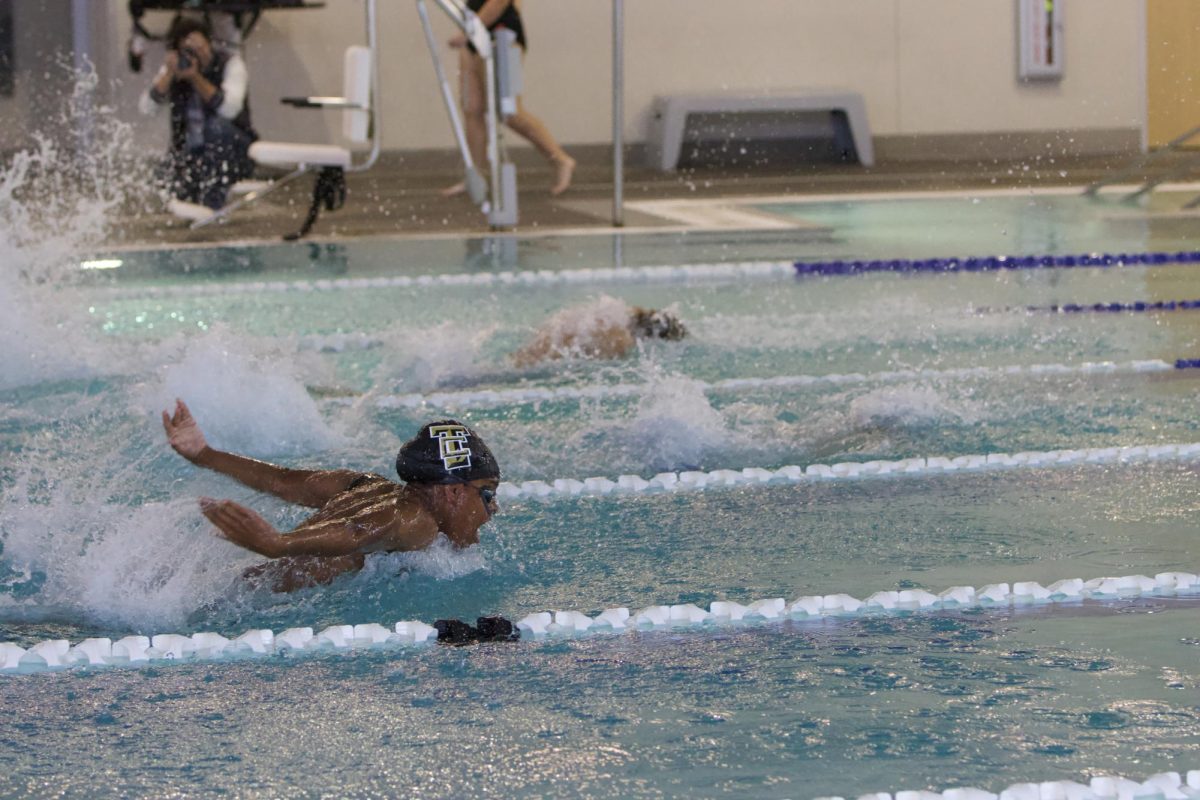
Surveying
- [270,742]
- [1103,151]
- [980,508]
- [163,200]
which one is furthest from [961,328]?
[1103,151]

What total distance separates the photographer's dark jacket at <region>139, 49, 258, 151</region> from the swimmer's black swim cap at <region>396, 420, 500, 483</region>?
6647 mm

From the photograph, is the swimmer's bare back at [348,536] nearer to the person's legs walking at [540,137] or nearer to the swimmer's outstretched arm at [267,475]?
the swimmer's outstretched arm at [267,475]

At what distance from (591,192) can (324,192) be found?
271 cm

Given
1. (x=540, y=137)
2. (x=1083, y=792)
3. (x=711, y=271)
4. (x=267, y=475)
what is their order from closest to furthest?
1. (x=1083, y=792)
2. (x=267, y=475)
3. (x=711, y=271)
4. (x=540, y=137)

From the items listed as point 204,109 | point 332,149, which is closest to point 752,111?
point 204,109

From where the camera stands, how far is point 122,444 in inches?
150

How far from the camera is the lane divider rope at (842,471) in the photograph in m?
3.48

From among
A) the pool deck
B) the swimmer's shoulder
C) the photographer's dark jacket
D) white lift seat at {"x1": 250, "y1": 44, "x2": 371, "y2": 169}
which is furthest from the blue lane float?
the swimmer's shoulder

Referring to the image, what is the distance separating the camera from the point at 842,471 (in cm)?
362

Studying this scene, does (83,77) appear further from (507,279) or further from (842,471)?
(842,471)

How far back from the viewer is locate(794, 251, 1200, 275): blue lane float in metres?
6.91

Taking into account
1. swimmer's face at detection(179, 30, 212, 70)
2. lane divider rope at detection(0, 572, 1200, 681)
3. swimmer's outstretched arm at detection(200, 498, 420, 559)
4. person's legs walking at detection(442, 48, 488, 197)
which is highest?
swimmer's face at detection(179, 30, 212, 70)

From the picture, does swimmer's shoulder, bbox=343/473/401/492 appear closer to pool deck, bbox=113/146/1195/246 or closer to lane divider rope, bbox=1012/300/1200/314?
lane divider rope, bbox=1012/300/1200/314

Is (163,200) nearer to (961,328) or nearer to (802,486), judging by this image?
(961,328)
